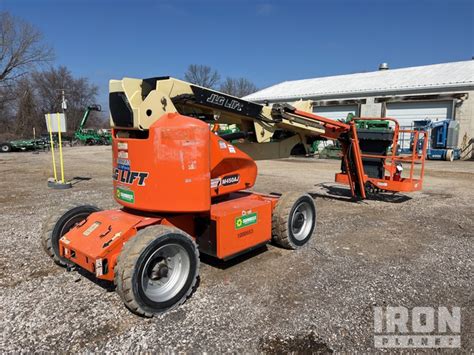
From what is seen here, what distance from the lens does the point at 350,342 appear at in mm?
3303

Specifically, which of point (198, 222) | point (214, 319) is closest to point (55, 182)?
point (198, 222)

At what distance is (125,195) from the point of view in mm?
4395

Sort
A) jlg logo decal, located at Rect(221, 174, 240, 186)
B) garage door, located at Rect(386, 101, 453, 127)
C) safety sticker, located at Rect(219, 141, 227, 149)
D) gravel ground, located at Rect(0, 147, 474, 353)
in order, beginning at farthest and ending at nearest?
garage door, located at Rect(386, 101, 453, 127), jlg logo decal, located at Rect(221, 174, 240, 186), safety sticker, located at Rect(219, 141, 227, 149), gravel ground, located at Rect(0, 147, 474, 353)

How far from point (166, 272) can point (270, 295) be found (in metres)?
1.23

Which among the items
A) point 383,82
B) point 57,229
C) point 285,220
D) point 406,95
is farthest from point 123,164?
point 383,82

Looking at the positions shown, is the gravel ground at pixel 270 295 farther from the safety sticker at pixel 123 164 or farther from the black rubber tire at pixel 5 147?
the black rubber tire at pixel 5 147

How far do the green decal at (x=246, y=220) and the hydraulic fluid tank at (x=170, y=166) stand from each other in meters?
0.54

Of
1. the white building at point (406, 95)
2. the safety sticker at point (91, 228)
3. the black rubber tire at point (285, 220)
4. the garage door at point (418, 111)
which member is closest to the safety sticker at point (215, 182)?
the black rubber tire at point (285, 220)

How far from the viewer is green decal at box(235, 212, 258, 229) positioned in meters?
4.61

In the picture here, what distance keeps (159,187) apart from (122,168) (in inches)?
24.9

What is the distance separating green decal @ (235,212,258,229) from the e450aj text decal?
1.28 metres

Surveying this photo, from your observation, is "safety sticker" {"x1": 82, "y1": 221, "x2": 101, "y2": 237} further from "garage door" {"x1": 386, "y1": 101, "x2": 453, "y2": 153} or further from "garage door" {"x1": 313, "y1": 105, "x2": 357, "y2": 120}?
"garage door" {"x1": 313, "y1": 105, "x2": 357, "y2": 120}

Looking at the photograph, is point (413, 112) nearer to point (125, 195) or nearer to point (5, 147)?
point (125, 195)

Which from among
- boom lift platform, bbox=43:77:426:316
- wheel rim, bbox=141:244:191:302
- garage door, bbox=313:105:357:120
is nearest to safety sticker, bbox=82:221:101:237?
boom lift platform, bbox=43:77:426:316
